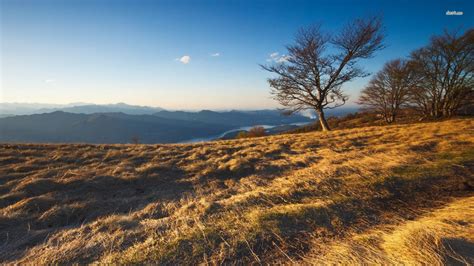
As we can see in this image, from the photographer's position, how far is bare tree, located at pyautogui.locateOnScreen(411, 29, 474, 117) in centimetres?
2500

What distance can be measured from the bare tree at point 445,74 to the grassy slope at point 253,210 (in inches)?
977

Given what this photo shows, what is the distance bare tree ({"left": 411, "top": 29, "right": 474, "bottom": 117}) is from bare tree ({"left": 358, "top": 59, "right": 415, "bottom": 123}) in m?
1.77

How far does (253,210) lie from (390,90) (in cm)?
4021

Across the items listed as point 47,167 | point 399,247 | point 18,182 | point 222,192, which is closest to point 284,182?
point 222,192

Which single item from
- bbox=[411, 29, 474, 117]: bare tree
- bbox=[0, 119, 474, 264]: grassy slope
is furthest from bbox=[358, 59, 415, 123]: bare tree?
bbox=[0, 119, 474, 264]: grassy slope

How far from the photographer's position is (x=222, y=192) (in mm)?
6789

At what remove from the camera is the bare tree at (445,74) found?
82.0ft

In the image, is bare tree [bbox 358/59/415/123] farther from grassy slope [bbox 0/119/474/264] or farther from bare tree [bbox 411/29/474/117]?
grassy slope [bbox 0/119/474/264]

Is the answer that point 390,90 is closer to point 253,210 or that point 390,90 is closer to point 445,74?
point 445,74

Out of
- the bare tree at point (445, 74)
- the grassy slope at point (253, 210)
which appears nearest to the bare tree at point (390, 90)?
the bare tree at point (445, 74)

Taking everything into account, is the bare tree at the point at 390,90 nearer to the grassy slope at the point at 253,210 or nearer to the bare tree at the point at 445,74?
the bare tree at the point at 445,74

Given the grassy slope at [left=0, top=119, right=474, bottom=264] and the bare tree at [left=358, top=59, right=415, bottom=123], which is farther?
the bare tree at [left=358, top=59, right=415, bottom=123]

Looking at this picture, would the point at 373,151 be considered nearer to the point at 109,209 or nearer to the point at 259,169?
the point at 259,169

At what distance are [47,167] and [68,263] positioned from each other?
936 centimetres
